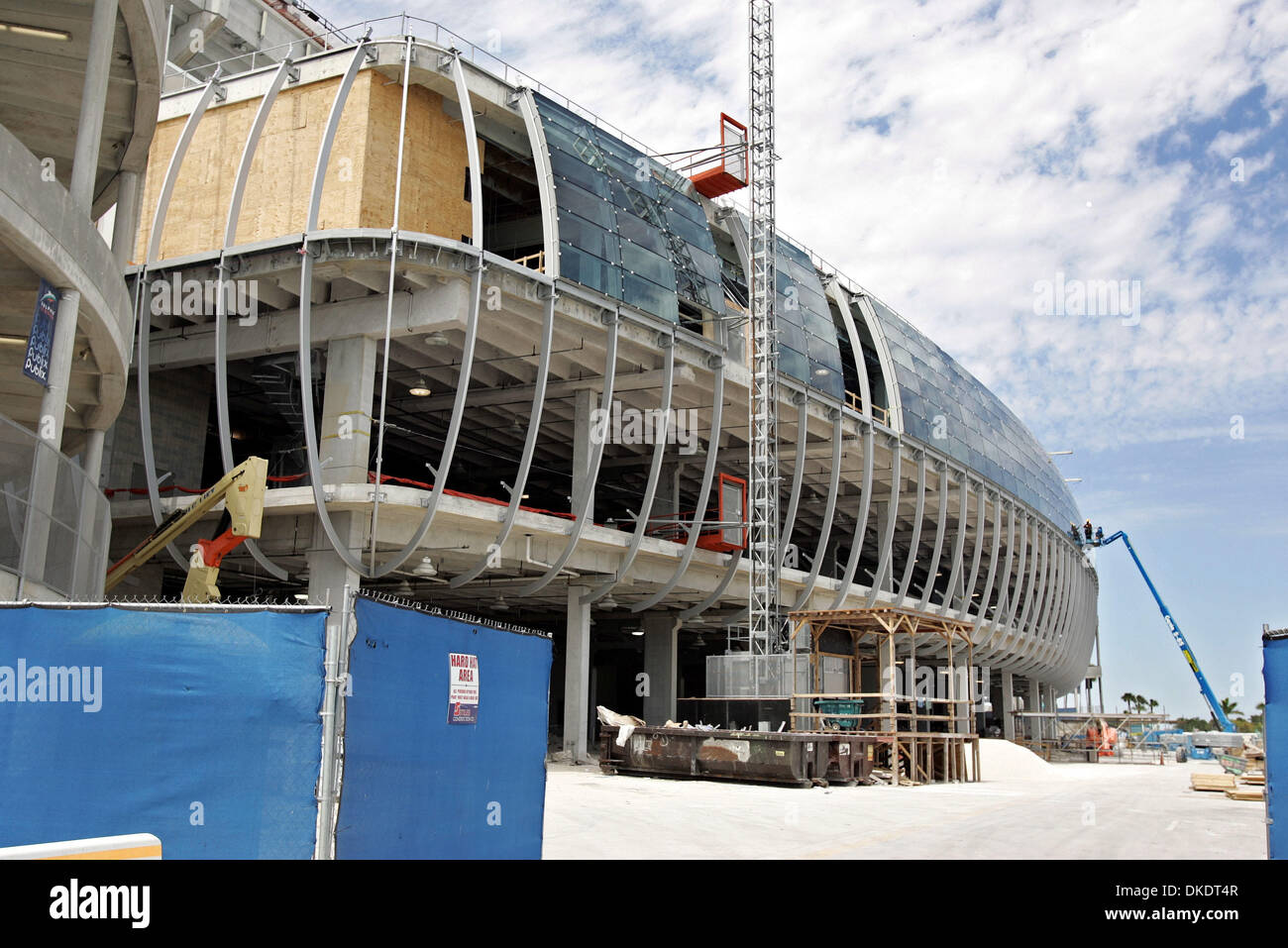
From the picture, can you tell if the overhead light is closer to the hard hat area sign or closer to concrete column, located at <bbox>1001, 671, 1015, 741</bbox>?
the hard hat area sign

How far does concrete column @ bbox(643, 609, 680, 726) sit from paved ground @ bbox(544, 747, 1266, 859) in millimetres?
14292

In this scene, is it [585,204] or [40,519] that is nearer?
[40,519]

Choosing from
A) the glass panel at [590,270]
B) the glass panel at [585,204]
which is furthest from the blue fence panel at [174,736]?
the glass panel at [585,204]

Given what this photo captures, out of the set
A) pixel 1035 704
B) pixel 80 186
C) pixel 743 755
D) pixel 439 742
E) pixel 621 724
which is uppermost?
pixel 80 186

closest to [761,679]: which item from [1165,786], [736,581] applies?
[736,581]

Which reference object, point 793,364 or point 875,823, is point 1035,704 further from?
point 875,823

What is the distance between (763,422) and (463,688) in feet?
101

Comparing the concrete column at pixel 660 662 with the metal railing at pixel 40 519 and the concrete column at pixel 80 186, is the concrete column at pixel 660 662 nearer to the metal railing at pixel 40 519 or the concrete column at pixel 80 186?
the metal railing at pixel 40 519

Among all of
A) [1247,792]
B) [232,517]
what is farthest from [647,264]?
[1247,792]

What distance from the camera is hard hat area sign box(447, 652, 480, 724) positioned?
8.41m

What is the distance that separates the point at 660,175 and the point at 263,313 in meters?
14.1

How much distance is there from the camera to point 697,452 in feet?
141

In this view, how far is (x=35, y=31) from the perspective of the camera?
60.4 feet

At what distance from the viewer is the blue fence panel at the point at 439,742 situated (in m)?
7.40
